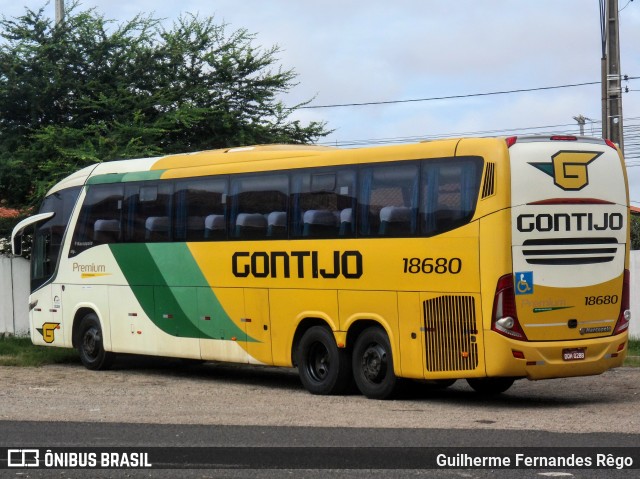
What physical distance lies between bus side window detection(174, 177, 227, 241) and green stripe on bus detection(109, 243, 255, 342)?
1.11 ft

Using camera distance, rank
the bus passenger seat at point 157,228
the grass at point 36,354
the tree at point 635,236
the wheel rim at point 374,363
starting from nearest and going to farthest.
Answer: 1. the wheel rim at point 374,363
2. the bus passenger seat at point 157,228
3. the grass at point 36,354
4. the tree at point 635,236

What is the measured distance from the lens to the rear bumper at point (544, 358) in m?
15.4

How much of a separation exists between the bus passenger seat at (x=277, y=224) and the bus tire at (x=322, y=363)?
146 cm

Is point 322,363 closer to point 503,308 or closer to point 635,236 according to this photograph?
point 503,308

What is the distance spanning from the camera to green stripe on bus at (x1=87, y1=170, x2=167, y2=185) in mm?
20984

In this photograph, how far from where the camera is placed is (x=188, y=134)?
3069 centimetres

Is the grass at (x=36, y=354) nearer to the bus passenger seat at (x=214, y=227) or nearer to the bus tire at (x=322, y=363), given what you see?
the bus passenger seat at (x=214, y=227)

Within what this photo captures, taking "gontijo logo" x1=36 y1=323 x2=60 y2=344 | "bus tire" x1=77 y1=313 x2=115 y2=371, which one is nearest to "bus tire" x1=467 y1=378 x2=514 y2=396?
"bus tire" x1=77 y1=313 x2=115 y2=371

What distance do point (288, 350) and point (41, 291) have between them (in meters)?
7.10

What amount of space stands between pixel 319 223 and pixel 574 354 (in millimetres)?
4027

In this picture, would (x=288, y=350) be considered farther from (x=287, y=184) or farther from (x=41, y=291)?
(x=41, y=291)

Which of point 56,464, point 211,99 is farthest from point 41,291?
point 56,464

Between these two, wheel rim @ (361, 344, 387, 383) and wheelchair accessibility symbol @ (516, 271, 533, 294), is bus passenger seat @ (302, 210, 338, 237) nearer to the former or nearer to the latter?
wheel rim @ (361, 344, 387, 383)

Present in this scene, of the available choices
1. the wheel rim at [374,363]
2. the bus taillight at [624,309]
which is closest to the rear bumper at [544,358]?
the bus taillight at [624,309]
